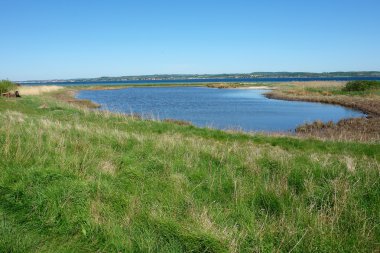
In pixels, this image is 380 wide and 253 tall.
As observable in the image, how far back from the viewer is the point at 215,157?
8.77 meters

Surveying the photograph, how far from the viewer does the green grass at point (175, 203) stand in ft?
15.1

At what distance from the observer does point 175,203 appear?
579cm

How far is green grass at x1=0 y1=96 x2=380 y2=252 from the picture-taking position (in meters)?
4.59

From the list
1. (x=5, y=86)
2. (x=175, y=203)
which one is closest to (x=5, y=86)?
(x=5, y=86)

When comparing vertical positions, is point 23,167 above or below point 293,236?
above

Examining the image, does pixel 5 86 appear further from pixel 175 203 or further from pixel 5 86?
pixel 175 203

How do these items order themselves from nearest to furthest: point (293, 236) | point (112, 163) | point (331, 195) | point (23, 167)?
point (293, 236), point (331, 195), point (23, 167), point (112, 163)

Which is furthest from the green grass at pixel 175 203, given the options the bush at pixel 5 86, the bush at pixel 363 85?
the bush at pixel 363 85

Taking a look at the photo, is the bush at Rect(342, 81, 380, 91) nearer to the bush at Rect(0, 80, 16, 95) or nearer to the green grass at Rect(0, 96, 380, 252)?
the bush at Rect(0, 80, 16, 95)

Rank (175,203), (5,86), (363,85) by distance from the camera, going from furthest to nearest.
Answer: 1. (363,85)
2. (5,86)
3. (175,203)

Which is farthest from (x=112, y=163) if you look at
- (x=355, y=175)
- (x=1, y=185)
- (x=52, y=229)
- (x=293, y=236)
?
(x=355, y=175)

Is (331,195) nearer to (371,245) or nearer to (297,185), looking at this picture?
(297,185)

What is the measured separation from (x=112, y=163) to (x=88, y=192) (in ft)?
5.94

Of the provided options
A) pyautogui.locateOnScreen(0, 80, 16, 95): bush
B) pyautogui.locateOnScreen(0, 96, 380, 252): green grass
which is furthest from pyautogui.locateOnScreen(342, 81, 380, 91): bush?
pyautogui.locateOnScreen(0, 96, 380, 252): green grass
